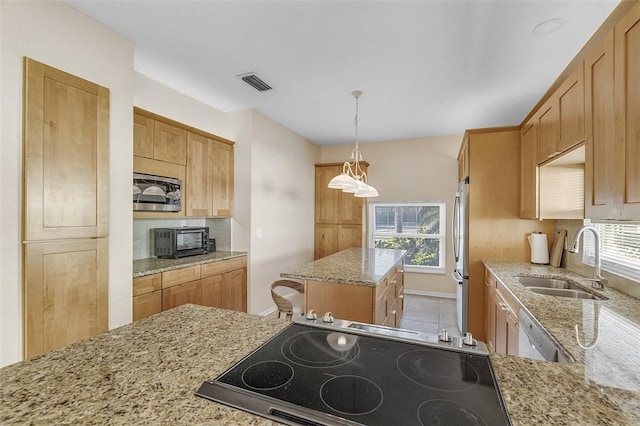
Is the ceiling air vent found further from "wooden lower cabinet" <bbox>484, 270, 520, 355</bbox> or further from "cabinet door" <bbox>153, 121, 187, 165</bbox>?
"wooden lower cabinet" <bbox>484, 270, 520, 355</bbox>

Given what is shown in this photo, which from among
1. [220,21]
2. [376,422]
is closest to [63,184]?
[220,21]

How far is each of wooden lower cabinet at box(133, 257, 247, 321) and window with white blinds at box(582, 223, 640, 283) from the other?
3226mm

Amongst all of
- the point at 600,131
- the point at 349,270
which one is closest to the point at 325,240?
the point at 349,270

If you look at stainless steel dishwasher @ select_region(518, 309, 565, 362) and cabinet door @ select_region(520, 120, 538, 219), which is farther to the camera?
cabinet door @ select_region(520, 120, 538, 219)

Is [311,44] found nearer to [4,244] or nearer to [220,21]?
[220,21]

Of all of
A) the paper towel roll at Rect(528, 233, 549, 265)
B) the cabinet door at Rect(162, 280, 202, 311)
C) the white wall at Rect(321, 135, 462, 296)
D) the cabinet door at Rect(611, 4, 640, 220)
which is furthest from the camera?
the white wall at Rect(321, 135, 462, 296)

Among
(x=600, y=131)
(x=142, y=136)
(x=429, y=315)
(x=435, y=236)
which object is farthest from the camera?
(x=435, y=236)

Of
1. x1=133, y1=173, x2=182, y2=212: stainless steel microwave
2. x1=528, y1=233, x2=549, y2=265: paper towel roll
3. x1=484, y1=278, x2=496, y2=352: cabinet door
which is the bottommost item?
x1=484, y1=278, x2=496, y2=352: cabinet door

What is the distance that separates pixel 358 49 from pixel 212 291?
269 cm

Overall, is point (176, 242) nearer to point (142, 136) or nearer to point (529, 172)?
point (142, 136)

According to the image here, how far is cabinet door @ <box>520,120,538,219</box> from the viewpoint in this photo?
242cm

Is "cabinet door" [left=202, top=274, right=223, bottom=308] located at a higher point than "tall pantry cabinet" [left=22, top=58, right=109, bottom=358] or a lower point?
lower

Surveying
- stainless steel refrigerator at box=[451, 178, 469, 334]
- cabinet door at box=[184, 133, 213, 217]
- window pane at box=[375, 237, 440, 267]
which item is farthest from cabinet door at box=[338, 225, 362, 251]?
cabinet door at box=[184, 133, 213, 217]

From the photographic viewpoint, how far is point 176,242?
291cm
